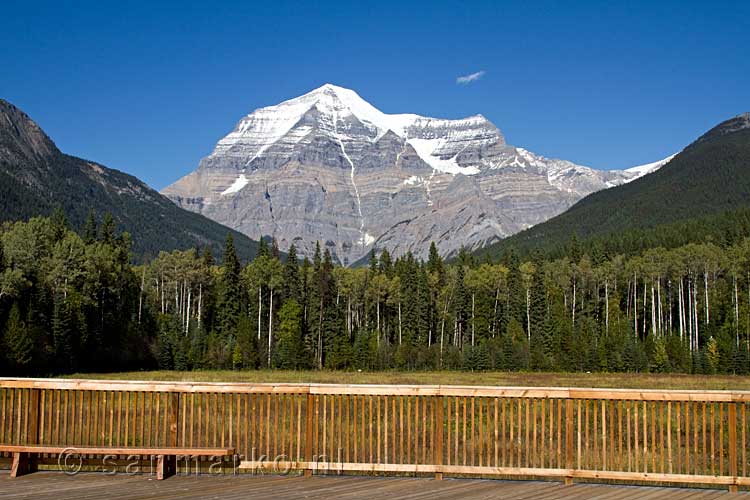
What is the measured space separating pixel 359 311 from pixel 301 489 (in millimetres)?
88886

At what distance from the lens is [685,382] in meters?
56.8

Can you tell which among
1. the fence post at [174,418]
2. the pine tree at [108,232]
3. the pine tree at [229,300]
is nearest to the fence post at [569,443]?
the fence post at [174,418]

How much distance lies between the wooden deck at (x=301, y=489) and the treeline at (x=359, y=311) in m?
45.6

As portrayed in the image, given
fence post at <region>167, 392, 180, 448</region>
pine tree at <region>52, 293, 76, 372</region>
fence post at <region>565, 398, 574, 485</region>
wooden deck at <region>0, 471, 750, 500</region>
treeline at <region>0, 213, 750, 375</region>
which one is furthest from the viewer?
treeline at <region>0, 213, 750, 375</region>

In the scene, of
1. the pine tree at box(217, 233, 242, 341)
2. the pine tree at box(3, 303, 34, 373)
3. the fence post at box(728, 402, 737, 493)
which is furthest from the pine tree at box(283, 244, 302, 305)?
the fence post at box(728, 402, 737, 493)

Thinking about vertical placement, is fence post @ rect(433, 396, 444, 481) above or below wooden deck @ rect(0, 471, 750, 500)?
above

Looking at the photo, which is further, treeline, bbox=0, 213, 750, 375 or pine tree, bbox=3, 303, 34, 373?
treeline, bbox=0, 213, 750, 375

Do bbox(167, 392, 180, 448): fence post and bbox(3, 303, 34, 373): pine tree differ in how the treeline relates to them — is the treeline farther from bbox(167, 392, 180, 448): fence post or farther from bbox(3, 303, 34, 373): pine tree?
bbox(167, 392, 180, 448): fence post

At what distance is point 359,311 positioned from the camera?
10131 cm

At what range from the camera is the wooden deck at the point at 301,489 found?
39.3ft

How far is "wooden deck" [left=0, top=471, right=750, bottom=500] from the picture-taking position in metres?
12.0

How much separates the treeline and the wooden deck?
45.6 m

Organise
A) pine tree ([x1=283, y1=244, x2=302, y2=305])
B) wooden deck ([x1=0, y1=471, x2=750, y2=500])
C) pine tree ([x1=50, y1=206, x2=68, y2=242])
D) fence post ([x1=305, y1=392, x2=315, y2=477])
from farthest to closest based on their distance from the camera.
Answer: pine tree ([x1=283, y1=244, x2=302, y2=305]), pine tree ([x1=50, y1=206, x2=68, y2=242]), fence post ([x1=305, y1=392, x2=315, y2=477]), wooden deck ([x1=0, y1=471, x2=750, y2=500])

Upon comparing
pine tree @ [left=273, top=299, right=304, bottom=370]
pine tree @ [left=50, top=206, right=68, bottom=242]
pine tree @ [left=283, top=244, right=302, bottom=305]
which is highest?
pine tree @ [left=50, top=206, right=68, bottom=242]
